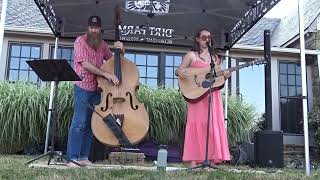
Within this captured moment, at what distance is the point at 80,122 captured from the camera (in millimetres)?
4957

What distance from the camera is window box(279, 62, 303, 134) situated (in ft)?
37.1

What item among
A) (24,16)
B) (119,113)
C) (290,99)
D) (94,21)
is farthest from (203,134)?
(24,16)

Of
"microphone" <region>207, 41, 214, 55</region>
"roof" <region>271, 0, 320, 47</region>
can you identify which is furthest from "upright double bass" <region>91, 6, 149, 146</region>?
"roof" <region>271, 0, 320, 47</region>

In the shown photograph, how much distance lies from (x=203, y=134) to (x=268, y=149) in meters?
2.18

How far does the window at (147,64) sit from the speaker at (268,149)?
459 centimetres

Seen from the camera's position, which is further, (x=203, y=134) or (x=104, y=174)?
(x=203, y=134)

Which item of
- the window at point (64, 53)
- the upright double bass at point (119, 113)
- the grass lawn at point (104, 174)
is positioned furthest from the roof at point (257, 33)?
the grass lawn at point (104, 174)

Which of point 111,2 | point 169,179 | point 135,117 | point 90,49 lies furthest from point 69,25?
point 169,179

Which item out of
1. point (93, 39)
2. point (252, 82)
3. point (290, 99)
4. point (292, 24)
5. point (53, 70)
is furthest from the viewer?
point (292, 24)

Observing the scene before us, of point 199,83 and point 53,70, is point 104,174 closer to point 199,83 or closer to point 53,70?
point 53,70

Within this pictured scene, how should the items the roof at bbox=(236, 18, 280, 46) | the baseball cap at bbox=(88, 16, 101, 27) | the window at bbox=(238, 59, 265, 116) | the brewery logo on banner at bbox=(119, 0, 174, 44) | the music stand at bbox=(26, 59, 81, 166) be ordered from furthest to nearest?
the roof at bbox=(236, 18, 280, 46)
the window at bbox=(238, 59, 265, 116)
the brewery logo on banner at bbox=(119, 0, 174, 44)
the baseball cap at bbox=(88, 16, 101, 27)
the music stand at bbox=(26, 59, 81, 166)

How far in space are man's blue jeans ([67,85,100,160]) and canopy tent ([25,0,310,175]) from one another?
5.27ft

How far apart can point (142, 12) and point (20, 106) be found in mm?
2979

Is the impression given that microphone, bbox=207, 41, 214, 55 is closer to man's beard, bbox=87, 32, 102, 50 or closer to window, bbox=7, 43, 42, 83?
man's beard, bbox=87, 32, 102, 50
